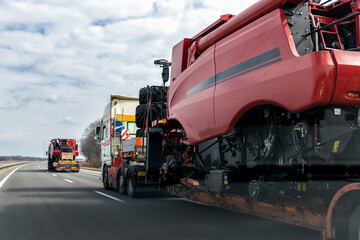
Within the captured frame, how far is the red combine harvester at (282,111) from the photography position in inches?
161

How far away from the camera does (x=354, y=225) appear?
389cm

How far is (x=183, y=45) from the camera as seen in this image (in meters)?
8.02

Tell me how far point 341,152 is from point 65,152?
3252cm

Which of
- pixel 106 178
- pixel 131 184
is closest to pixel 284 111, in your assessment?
pixel 131 184

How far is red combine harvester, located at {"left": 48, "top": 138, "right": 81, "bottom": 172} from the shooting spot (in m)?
32.9

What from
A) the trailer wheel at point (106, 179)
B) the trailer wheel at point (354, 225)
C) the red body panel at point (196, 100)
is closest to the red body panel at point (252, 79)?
the red body panel at point (196, 100)

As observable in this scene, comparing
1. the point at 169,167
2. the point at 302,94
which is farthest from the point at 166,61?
the point at 302,94

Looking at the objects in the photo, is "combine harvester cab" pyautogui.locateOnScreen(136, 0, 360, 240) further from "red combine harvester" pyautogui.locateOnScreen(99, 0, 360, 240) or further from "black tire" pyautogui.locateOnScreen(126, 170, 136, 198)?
"black tire" pyautogui.locateOnScreen(126, 170, 136, 198)

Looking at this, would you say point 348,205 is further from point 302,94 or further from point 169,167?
point 169,167

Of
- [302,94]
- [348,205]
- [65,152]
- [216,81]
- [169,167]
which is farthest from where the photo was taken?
[65,152]

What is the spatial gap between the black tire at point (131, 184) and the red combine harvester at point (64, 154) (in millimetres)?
22570

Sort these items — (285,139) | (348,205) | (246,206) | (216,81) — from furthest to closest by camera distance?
(246,206) → (216,81) → (285,139) → (348,205)

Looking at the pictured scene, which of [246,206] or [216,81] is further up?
[216,81]

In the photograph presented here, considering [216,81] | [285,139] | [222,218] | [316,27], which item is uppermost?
[316,27]
